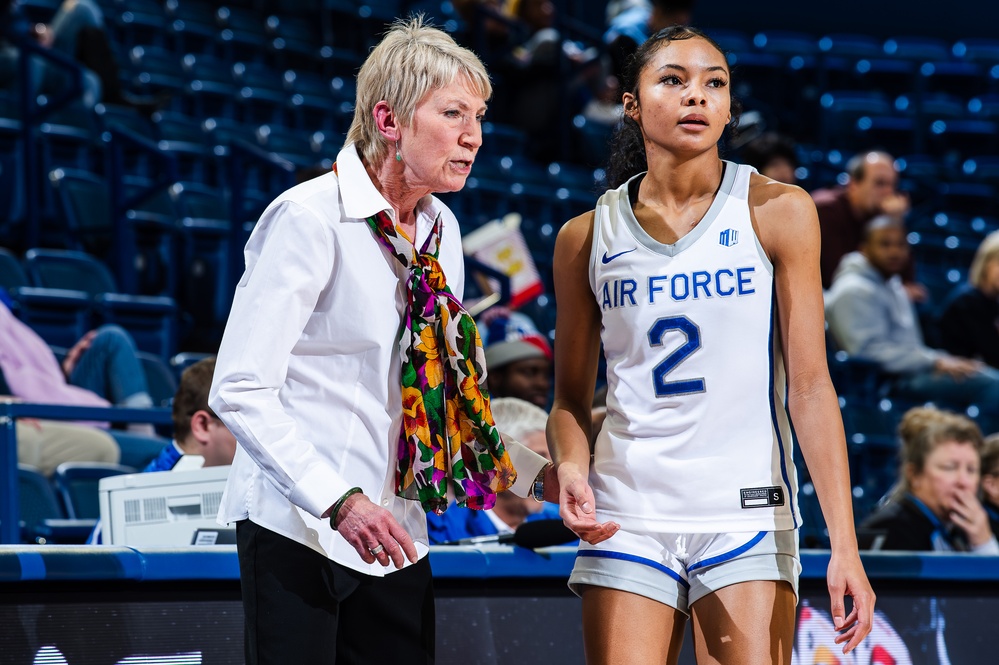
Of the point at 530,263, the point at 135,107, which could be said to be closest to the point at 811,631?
the point at 530,263


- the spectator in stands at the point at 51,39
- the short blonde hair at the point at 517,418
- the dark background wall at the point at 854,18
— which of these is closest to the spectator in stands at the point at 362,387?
the short blonde hair at the point at 517,418

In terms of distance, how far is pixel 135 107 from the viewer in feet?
25.3

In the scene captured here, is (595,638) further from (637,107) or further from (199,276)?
(199,276)

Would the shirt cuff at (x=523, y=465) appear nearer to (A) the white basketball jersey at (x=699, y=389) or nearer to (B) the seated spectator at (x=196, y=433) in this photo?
(A) the white basketball jersey at (x=699, y=389)

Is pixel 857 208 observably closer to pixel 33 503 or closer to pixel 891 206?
pixel 891 206

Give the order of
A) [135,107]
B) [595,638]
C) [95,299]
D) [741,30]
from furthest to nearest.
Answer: [741,30] < [135,107] < [95,299] < [595,638]

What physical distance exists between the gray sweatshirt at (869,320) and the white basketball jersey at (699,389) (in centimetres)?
459

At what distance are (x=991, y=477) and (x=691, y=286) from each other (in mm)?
2852

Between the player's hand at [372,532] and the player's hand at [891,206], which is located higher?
the player's hand at [891,206]

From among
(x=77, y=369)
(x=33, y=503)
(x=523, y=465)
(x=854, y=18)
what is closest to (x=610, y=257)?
(x=523, y=465)

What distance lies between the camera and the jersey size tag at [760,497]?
6.36ft

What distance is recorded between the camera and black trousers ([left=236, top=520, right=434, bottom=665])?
5.71ft

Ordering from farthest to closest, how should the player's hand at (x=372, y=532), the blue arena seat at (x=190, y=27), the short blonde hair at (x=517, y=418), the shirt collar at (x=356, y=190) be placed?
the blue arena seat at (x=190, y=27) → the short blonde hair at (x=517, y=418) → the shirt collar at (x=356, y=190) → the player's hand at (x=372, y=532)

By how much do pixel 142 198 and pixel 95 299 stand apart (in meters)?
0.81
